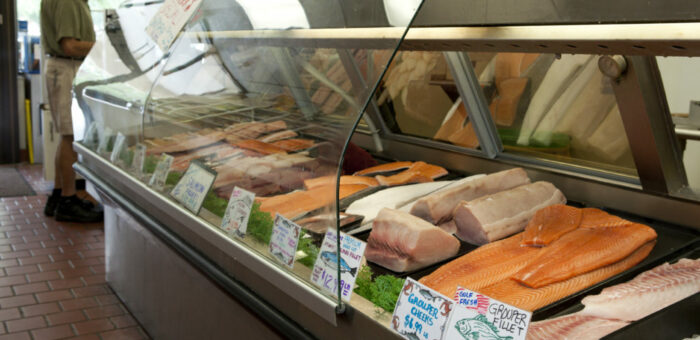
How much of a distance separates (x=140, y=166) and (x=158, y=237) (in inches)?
16.6

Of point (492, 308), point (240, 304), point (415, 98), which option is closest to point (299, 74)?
point (240, 304)

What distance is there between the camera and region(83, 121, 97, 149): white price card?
3.84 meters

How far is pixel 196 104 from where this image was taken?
2832 mm

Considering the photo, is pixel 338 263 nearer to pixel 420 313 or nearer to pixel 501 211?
pixel 420 313

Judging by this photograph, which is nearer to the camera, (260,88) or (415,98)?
A: (260,88)

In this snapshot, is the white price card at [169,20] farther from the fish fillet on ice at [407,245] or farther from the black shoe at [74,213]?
the black shoe at [74,213]

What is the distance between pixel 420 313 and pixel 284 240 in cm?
58

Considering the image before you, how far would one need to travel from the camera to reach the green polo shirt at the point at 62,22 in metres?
5.50

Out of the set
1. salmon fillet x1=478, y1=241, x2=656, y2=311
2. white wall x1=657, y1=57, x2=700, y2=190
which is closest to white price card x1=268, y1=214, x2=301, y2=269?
salmon fillet x1=478, y1=241, x2=656, y2=311

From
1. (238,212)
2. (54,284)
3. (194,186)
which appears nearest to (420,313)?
(238,212)

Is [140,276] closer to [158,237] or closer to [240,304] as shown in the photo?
[158,237]

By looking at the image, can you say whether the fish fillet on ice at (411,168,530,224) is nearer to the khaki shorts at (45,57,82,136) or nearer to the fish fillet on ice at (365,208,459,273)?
the fish fillet on ice at (365,208,459,273)

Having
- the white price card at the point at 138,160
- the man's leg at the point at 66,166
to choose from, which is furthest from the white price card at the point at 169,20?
the man's leg at the point at 66,166

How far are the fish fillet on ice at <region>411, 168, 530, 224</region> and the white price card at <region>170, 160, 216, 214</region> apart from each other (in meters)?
0.81
